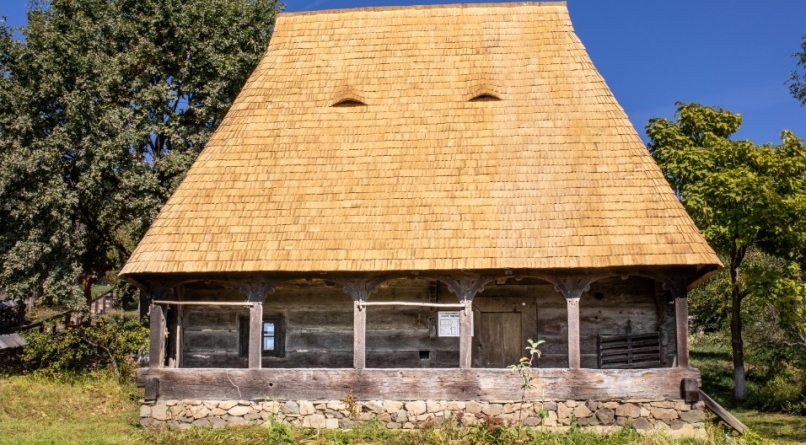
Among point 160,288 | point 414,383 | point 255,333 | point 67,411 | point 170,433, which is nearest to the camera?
point 170,433

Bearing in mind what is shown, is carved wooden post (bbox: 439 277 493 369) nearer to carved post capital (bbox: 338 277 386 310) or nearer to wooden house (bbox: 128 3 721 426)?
wooden house (bbox: 128 3 721 426)

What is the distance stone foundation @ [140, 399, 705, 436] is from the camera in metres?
14.2

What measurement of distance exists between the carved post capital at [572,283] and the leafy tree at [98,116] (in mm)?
11839

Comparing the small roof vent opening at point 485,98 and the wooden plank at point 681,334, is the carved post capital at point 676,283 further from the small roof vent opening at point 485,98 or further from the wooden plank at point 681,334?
the small roof vent opening at point 485,98

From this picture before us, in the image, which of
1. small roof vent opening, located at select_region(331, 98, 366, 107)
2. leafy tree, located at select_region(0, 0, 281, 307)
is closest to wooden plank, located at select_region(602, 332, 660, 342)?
small roof vent opening, located at select_region(331, 98, 366, 107)

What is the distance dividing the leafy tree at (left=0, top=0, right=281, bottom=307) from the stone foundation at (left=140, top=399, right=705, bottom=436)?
7096 millimetres

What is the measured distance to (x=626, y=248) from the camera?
14398 millimetres

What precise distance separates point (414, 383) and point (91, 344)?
36.6 feet

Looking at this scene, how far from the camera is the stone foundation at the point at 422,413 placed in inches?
561

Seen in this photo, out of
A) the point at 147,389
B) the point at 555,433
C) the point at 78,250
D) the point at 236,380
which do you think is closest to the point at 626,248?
the point at 555,433

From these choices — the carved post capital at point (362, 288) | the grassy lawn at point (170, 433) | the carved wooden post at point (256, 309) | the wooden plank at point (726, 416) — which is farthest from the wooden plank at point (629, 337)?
the carved wooden post at point (256, 309)

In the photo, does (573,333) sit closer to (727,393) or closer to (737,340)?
(737,340)

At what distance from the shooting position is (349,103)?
18312 mm

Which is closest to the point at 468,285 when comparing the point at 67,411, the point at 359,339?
the point at 359,339
